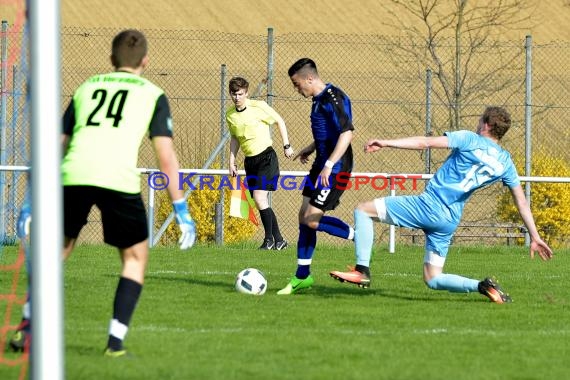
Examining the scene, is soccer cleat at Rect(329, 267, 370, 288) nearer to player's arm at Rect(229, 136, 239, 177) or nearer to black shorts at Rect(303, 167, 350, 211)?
black shorts at Rect(303, 167, 350, 211)

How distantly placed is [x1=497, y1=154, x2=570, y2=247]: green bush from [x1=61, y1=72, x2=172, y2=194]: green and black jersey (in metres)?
11.9

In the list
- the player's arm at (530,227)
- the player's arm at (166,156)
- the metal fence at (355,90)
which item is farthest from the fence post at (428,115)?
the player's arm at (166,156)

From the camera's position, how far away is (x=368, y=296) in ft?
34.7

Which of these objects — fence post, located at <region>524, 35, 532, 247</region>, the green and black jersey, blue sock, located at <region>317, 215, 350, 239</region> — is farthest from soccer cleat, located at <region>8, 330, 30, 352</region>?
fence post, located at <region>524, 35, 532, 247</region>

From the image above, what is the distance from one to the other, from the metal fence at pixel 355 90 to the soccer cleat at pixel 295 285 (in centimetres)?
677

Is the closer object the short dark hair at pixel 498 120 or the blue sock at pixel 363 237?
the short dark hair at pixel 498 120

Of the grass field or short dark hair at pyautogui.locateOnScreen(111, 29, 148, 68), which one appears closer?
the grass field

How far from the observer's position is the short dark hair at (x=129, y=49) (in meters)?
7.12

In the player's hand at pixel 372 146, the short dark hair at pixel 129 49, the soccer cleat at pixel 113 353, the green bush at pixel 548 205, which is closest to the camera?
the soccer cleat at pixel 113 353

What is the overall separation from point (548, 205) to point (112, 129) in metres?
12.5

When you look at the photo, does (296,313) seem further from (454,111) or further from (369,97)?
(369,97)

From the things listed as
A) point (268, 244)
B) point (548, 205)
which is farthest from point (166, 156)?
point (548, 205)

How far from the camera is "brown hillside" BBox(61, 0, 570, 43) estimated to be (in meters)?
44.8

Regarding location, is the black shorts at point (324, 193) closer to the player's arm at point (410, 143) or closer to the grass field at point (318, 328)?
the grass field at point (318, 328)
